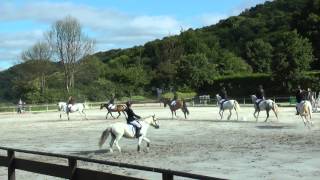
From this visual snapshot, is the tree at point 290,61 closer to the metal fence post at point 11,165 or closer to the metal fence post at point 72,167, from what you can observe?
the metal fence post at point 11,165

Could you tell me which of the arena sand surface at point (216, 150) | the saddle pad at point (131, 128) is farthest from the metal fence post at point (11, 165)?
the saddle pad at point (131, 128)

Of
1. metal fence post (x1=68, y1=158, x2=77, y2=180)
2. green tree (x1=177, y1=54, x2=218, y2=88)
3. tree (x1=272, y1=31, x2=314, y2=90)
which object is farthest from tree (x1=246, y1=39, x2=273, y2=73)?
metal fence post (x1=68, y1=158, x2=77, y2=180)

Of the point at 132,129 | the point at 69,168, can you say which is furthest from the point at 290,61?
the point at 69,168

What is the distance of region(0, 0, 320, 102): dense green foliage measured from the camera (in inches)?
2746

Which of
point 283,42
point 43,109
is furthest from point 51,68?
point 283,42

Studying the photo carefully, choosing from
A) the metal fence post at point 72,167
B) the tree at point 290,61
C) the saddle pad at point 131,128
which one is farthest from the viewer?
the tree at point 290,61

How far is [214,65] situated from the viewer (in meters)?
91.3

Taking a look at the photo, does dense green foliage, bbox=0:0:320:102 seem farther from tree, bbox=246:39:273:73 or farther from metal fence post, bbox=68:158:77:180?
metal fence post, bbox=68:158:77:180

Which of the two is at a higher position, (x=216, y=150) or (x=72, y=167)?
(x=72, y=167)

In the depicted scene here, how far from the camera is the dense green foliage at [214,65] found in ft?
229

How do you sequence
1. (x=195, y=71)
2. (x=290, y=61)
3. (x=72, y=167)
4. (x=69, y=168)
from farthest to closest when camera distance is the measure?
1. (x=195, y=71)
2. (x=290, y=61)
3. (x=69, y=168)
4. (x=72, y=167)

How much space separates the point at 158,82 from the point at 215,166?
8586 centimetres

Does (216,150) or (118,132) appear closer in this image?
(118,132)

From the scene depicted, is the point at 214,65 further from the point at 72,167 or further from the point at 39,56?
the point at 72,167
